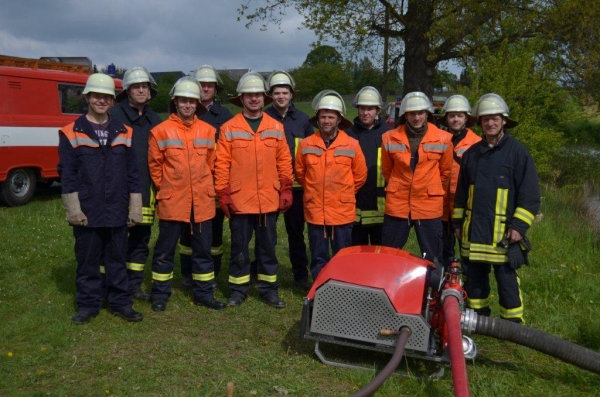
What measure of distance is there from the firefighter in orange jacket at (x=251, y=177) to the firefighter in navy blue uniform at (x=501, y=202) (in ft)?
5.34

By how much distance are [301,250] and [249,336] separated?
144 cm

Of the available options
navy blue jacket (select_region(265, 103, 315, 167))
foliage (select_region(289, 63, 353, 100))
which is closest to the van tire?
navy blue jacket (select_region(265, 103, 315, 167))

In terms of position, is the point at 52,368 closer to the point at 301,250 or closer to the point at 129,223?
the point at 129,223

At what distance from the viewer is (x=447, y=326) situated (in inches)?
132

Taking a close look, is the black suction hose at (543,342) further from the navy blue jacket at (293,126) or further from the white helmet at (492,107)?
the navy blue jacket at (293,126)

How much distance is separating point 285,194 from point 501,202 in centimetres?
181

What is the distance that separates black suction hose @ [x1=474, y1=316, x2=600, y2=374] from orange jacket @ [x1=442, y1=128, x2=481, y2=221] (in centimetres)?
200

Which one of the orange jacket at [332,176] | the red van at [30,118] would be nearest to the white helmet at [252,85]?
the orange jacket at [332,176]

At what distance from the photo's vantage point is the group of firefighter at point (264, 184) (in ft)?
14.7

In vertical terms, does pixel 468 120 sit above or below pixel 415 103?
below

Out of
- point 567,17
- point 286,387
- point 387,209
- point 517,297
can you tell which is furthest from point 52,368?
point 567,17

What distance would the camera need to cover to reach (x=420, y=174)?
501 cm

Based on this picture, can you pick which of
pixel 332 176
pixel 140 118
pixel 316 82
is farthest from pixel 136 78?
pixel 316 82

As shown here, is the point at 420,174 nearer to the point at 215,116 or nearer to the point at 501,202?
the point at 501,202
